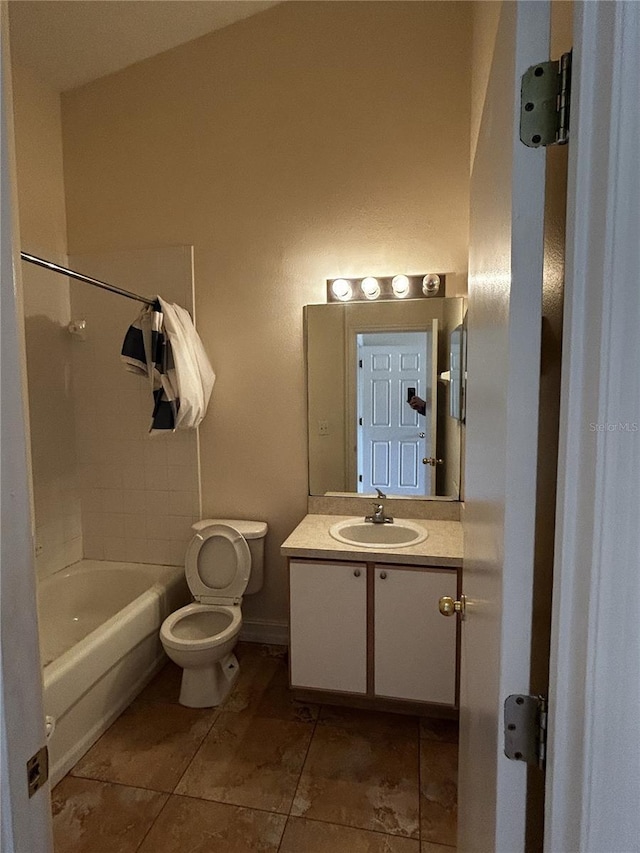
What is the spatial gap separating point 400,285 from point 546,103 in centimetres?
180

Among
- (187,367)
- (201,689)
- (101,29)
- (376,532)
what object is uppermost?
(101,29)

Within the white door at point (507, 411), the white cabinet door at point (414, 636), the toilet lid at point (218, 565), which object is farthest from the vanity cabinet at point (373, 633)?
the white door at point (507, 411)

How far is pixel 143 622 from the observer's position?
2.23 metres

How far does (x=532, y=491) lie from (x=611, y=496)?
0.10 m

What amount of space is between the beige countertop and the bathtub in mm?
855

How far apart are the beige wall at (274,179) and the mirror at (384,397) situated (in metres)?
0.14

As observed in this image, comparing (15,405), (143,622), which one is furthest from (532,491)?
(143,622)

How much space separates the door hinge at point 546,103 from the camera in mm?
517

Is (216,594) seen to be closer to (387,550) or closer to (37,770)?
(387,550)

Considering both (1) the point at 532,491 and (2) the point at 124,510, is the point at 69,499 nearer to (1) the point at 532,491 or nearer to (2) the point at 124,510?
(2) the point at 124,510

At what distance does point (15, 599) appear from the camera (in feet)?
2.00

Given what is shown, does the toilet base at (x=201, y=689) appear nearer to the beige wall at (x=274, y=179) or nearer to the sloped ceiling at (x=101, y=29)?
the beige wall at (x=274, y=179)

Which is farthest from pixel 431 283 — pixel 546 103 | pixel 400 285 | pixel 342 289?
pixel 546 103

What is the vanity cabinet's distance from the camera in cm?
192
